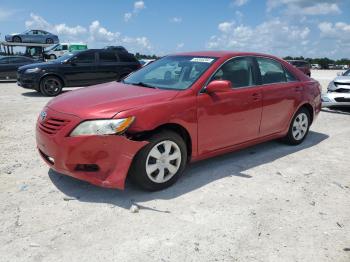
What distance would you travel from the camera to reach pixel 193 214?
359cm

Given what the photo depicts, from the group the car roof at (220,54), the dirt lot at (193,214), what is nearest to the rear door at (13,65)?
the dirt lot at (193,214)

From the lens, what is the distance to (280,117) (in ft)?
18.2

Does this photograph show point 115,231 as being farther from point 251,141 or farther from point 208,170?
point 251,141

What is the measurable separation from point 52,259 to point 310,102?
4850 millimetres

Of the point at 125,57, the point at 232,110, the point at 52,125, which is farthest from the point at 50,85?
the point at 232,110

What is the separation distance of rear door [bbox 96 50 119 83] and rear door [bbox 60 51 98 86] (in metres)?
0.19

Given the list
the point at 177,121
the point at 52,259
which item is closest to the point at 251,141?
the point at 177,121

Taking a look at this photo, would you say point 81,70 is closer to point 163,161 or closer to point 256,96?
point 256,96

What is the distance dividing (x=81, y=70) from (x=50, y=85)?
1187 mm

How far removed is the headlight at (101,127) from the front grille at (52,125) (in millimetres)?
189

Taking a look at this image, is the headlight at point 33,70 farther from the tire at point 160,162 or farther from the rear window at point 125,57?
the tire at point 160,162

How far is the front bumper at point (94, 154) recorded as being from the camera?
361 centimetres

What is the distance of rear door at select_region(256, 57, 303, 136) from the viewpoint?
525 centimetres

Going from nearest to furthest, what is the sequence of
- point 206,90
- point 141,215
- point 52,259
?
point 52,259 < point 141,215 < point 206,90
